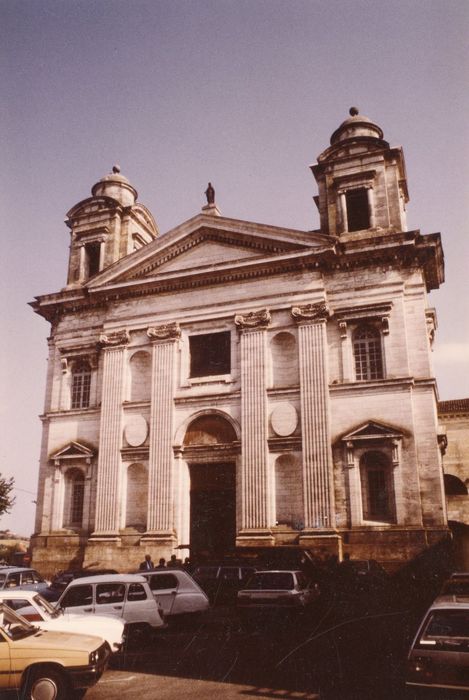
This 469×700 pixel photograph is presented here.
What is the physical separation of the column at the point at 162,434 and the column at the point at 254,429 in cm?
331

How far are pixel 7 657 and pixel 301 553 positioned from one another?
11.6 metres

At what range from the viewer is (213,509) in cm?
2462

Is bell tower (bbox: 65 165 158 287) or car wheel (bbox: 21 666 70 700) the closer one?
car wheel (bbox: 21 666 70 700)

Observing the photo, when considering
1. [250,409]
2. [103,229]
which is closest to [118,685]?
[250,409]

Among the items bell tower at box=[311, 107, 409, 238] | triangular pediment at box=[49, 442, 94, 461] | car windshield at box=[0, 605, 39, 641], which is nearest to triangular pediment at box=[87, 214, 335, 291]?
bell tower at box=[311, 107, 409, 238]

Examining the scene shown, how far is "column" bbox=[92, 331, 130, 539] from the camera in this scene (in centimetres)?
2505

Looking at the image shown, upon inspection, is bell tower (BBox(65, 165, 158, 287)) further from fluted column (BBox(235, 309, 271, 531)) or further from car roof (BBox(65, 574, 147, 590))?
car roof (BBox(65, 574, 147, 590))

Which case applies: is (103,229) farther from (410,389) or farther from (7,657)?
(7,657)

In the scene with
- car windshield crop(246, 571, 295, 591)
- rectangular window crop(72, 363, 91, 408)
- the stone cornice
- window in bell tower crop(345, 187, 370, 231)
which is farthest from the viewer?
rectangular window crop(72, 363, 91, 408)

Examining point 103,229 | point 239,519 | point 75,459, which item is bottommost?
point 239,519

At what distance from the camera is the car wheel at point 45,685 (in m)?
8.00

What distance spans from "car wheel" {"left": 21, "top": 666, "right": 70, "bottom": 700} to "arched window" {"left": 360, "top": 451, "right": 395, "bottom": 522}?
15.8 metres

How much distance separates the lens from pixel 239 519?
76.1ft

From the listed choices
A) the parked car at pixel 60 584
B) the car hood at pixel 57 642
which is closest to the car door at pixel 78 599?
the car hood at pixel 57 642
